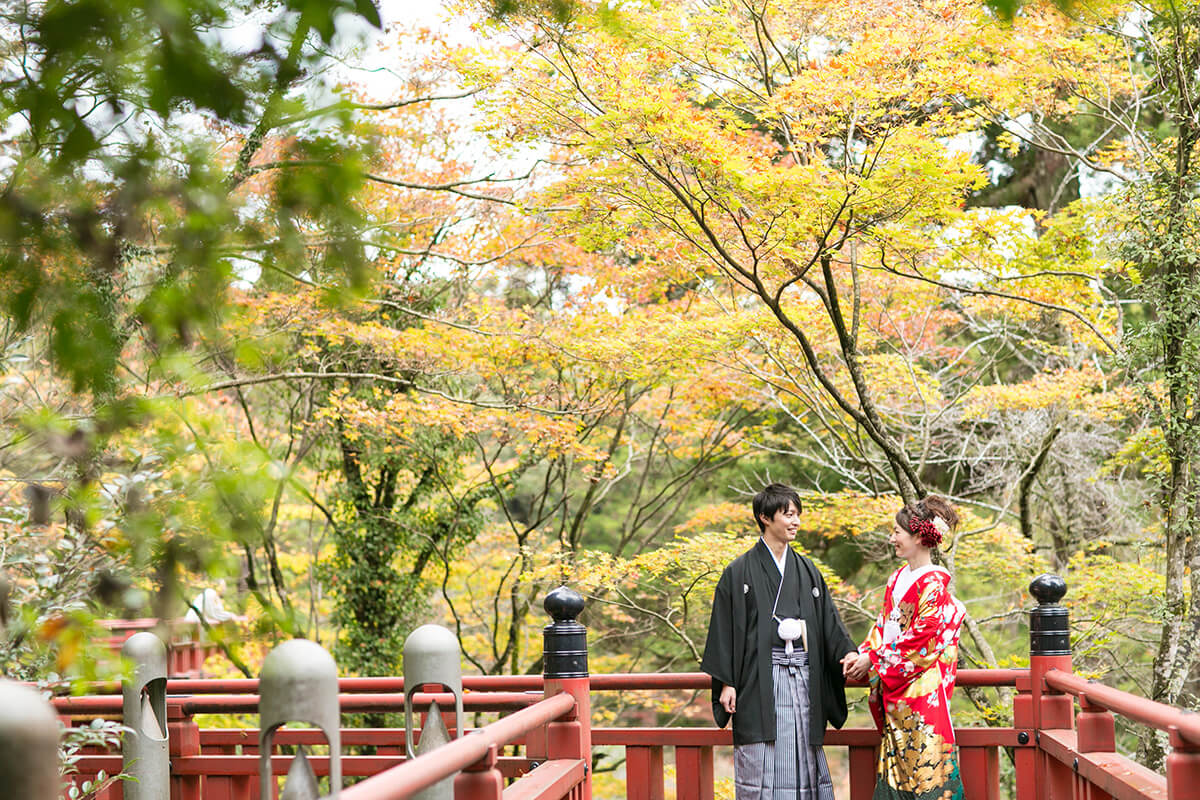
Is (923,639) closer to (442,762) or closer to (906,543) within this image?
(906,543)

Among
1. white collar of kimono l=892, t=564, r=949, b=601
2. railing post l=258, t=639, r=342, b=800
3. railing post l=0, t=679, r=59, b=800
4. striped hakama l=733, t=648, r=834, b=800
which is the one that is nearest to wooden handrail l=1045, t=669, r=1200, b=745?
white collar of kimono l=892, t=564, r=949, b=601

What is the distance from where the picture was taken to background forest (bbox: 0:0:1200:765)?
1.65 meters

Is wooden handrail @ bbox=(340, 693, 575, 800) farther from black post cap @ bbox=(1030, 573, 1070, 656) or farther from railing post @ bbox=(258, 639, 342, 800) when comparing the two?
black post cap @ bbox=(1030, 573, 1070, 656)

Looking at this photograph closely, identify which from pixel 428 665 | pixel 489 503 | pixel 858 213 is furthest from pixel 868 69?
pixel 489 503

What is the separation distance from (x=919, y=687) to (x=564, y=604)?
1.27 m

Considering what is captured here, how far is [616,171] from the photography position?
6.12 metres

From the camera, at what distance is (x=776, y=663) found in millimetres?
3715

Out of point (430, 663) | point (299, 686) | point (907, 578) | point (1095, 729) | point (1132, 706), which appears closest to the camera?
point (299, 686)

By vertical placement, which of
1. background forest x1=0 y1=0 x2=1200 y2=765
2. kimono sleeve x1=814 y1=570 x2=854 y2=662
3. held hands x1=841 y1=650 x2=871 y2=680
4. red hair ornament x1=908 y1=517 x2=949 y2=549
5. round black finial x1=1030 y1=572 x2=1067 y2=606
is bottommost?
held hands x1=841 y1=650 x2=871 y2=680

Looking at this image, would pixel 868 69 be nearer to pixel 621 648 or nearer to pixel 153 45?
pixel 153 45

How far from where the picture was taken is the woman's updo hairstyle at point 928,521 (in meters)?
3.59

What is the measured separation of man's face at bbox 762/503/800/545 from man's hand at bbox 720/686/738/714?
54 cm

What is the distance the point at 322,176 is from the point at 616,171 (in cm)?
456

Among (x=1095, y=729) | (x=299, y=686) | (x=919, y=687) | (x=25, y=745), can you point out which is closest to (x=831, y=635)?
(x=919, y=687)
